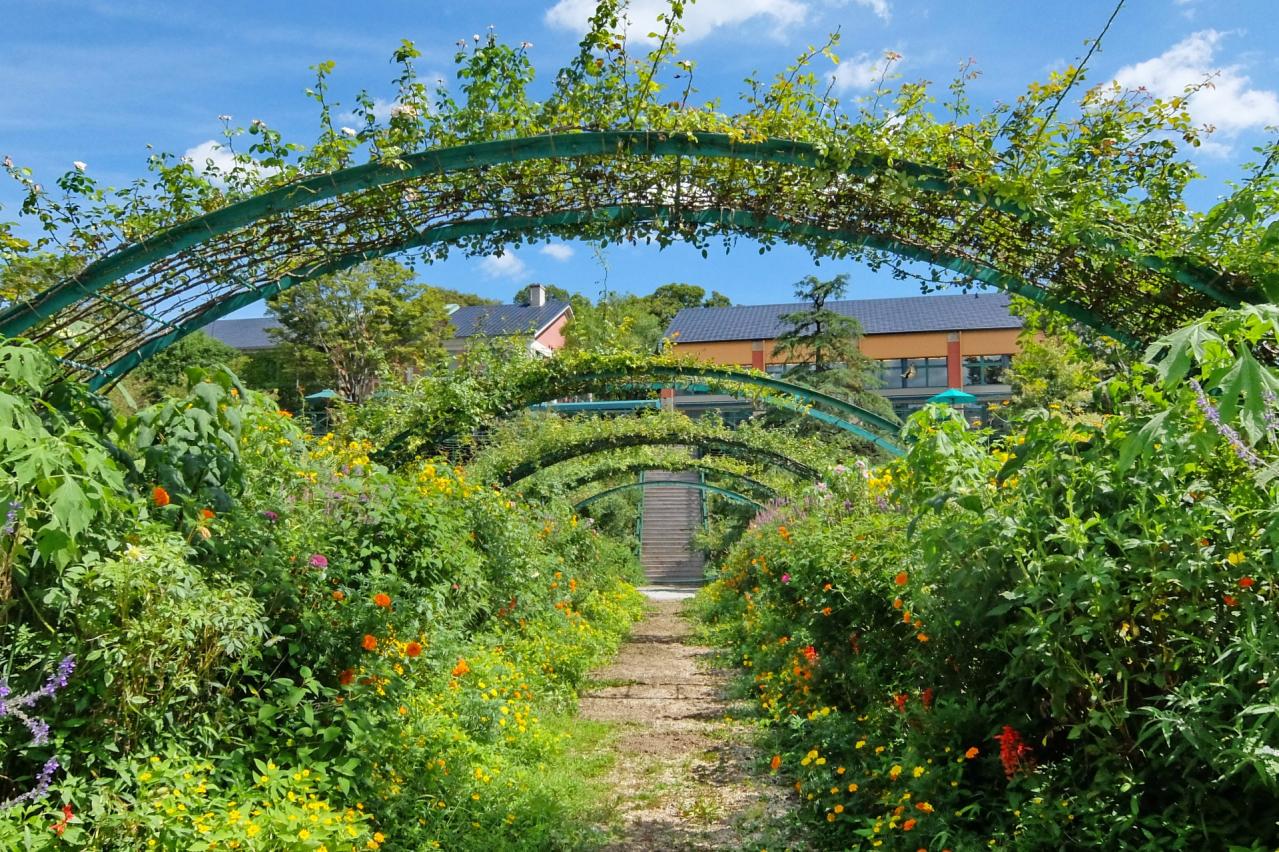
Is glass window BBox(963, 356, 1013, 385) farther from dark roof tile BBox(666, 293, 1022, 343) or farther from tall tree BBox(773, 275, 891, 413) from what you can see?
tall tree BBox(773, 275, 891, 413)

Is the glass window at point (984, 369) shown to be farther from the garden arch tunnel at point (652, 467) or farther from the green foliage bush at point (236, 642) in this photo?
the green foliage bush at point (236, 642)

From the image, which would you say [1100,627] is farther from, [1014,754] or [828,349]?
[828,349]

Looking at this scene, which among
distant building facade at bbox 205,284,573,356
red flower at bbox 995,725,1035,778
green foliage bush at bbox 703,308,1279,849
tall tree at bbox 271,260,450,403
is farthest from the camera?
distant building facade at bbox 205,284,573,356

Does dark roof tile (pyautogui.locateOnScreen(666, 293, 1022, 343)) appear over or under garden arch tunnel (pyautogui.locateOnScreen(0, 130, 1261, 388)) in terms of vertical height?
over

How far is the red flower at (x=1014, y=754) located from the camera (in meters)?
2.93

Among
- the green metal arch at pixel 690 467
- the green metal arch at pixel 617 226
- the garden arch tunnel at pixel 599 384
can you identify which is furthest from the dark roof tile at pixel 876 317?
the green metal arch at pixel 617 226

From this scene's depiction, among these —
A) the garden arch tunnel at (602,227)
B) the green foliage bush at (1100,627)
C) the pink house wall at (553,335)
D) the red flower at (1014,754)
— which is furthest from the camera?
the pink house wall at (553,335)

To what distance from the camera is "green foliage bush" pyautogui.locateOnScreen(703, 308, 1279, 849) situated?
2158 mm

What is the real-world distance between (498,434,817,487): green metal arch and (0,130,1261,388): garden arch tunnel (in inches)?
276

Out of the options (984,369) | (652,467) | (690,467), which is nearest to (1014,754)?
(690,467)

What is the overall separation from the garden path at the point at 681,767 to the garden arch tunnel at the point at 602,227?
8.33 feet

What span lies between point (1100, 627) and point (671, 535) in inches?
913

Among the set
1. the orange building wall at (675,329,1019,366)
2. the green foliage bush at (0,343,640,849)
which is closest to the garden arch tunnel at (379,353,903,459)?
the green foliage bush at (0,343,640,849)

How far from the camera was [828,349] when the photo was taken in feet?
74.5
